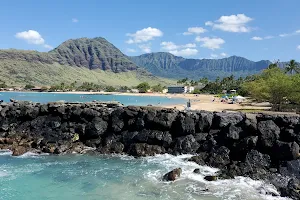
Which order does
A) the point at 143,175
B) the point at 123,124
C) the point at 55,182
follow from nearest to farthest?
the point at 55,182 < the point at 143,175 < the point at 123,124

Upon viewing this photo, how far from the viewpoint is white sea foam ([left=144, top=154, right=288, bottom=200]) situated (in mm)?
22141

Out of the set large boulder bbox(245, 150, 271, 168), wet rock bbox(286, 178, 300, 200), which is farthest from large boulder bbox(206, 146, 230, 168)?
wet rock bbox(286, 178, 300, 200)

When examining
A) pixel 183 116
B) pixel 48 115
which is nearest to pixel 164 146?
pixel 183 116

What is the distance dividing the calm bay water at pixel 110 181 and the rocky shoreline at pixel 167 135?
5.49 ft

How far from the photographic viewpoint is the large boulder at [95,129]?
38.1 m

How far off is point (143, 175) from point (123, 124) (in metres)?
12.4

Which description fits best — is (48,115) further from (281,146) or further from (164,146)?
(281,146)

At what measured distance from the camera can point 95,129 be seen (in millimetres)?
38125

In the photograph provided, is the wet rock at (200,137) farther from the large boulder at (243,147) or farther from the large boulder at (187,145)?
the large boulder at (243,147)

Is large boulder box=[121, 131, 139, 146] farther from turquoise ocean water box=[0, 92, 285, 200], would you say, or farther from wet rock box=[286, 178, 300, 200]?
wet rock box=[286, 178, 300, 200]

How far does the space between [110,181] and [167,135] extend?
1132cm

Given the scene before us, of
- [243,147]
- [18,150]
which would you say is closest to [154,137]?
[243,147]

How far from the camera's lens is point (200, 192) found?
22.6 metres

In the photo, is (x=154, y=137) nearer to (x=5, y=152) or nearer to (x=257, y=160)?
(x=257, y=160)
